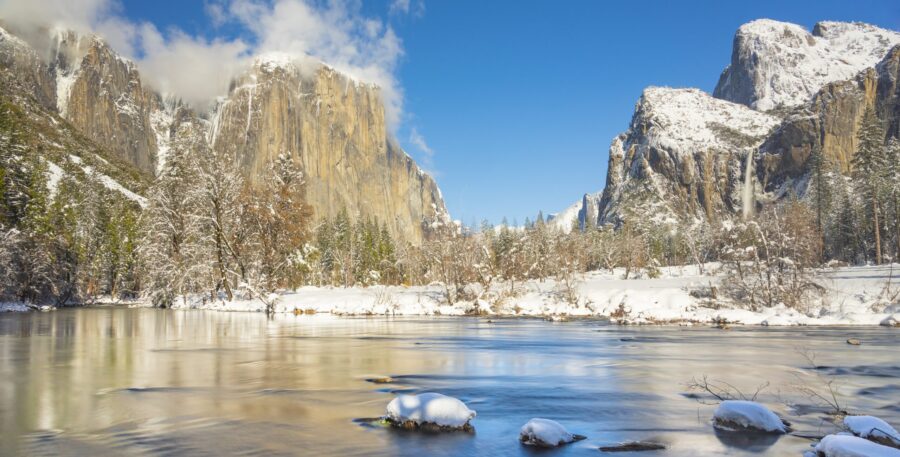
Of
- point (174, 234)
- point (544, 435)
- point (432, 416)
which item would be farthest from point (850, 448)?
point (174, 234)

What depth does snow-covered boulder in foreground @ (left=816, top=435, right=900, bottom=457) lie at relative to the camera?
5738mm

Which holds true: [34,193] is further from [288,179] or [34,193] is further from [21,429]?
[21,429]

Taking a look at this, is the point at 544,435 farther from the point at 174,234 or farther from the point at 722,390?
the point at 174,234

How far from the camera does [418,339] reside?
22.3 m

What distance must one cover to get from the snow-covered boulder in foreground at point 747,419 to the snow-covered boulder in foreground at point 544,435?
2.20 meters

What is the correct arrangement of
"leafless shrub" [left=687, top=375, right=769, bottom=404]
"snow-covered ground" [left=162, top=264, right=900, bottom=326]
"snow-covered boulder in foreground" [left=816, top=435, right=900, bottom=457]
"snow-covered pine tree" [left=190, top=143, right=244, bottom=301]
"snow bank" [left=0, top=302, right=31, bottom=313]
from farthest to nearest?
"snow bank" [left=0, top=302, right=31, bottom=313], "snow-covered pine tree" [left=190, top=143, right=244, bottom=301], "snow-covered ground" [left=162, top=264, right=900, bottom=326], "leafless shrub" [left=687, top=375, right=769, bottom=404], "snow-covered boulder in foreground" [left=816, top=435, right=900, bottom=457]

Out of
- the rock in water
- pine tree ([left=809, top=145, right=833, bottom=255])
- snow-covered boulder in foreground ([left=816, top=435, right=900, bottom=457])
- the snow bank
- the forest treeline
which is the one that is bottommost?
the rock in water

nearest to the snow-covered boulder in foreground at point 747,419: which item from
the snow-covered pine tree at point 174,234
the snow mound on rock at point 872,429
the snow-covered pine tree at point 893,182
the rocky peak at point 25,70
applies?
the snow mound on rock at point 872,429

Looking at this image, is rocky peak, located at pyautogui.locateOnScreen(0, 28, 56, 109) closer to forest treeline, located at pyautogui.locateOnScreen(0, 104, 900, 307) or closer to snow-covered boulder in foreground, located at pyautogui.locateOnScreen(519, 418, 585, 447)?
forest treeline, located at pyautogui.locateOnScreen(0, 104, 900, 307)

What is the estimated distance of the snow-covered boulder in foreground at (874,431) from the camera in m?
6.80

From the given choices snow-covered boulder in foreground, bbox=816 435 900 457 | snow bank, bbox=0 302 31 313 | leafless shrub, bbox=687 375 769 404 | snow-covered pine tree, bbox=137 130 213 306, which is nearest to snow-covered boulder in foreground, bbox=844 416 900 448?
snow-covered boulder in foreground, bbox=816 435 900 457

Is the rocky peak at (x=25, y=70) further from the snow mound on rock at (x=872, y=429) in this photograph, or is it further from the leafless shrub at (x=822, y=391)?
the snow mound on rock at (x=872, y=429)

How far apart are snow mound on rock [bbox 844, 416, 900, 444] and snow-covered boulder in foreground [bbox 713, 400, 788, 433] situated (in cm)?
83

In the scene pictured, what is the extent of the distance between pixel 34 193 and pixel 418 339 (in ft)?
167
